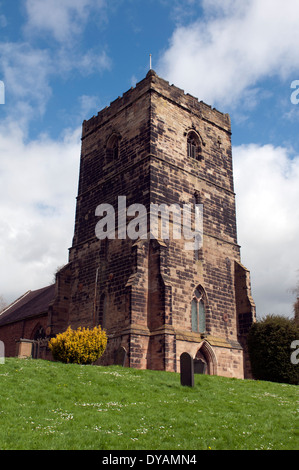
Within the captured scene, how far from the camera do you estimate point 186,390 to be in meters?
13.6

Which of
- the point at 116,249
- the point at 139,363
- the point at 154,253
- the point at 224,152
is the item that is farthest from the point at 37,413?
the point at 224,152

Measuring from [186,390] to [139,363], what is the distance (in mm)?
5030

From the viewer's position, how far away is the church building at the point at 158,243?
19.6 meters

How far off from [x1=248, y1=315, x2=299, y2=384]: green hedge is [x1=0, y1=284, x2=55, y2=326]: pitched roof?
44.1 feet

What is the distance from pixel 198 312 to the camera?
70.6 feet

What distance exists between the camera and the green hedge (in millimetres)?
19406

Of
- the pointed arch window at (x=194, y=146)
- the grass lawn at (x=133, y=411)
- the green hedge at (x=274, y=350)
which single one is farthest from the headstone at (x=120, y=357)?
the pointed arch window at (x=194, y=146)

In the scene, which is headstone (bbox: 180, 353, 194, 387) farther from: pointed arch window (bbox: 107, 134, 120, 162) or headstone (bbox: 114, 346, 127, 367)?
pointed arch window (bbox: 107, 134, 120, 162)

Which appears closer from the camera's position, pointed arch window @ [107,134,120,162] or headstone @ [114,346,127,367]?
headstone @ [114,346,127,367]

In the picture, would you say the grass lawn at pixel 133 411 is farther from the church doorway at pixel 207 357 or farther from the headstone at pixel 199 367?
the church doorway at pixel 207 357

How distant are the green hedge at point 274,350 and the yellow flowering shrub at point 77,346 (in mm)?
Answer: 7567

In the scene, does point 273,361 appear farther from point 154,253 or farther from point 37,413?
point 37,413

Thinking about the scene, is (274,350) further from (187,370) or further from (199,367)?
(187,370)

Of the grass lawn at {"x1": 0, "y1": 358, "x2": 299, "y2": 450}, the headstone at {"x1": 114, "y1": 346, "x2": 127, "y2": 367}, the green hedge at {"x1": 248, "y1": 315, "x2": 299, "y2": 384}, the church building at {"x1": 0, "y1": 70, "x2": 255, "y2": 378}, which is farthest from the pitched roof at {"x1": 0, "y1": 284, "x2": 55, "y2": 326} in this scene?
the grass lawn at {"x1": 0, "y1": 358, "x2": 299, "y2": 450}
